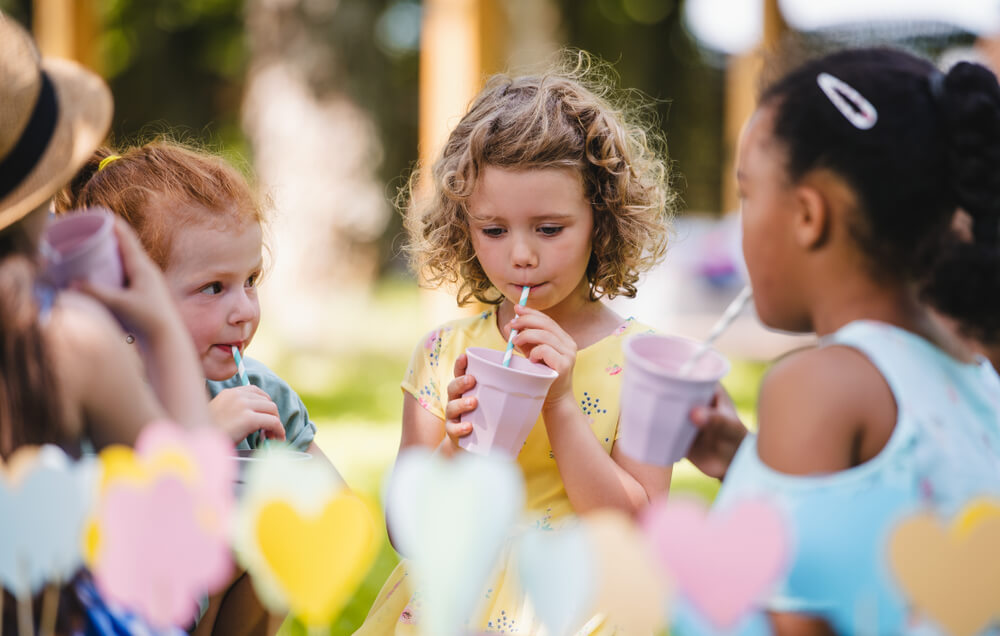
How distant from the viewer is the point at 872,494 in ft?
4.17

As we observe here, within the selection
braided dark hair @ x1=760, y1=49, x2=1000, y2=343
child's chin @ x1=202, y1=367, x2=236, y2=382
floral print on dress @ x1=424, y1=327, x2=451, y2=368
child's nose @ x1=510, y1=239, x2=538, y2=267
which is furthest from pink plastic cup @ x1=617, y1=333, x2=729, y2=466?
child's chin @ x1=202, y1=367, x2=236, y2=382

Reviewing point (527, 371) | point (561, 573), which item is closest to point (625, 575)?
Result: point (561, 573)

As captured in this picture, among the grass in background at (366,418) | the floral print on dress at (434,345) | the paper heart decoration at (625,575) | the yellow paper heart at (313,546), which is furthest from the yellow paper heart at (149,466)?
the grass in background at (366,418)

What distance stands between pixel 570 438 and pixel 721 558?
0.99 meters

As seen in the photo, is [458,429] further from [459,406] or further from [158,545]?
[158,545]

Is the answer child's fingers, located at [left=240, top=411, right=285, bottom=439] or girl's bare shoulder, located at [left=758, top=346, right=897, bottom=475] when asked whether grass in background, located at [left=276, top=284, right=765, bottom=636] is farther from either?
girl's bare shoulder, located at [left=758, top=346, right=897, bottom=475]

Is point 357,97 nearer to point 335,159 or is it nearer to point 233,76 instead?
point 335,159

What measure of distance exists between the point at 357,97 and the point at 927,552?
28.2ft

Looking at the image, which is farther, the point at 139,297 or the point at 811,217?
the point at 139,297

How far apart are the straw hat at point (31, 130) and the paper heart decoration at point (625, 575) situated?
91 cm

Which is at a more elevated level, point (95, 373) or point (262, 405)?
point (95, 373)

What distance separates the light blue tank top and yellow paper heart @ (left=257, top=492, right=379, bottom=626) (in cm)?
52

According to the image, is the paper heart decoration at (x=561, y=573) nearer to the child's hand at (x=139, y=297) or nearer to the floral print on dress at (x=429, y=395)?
the child's hand at (x=139, y=297)

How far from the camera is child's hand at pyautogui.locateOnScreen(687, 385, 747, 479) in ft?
5.14
